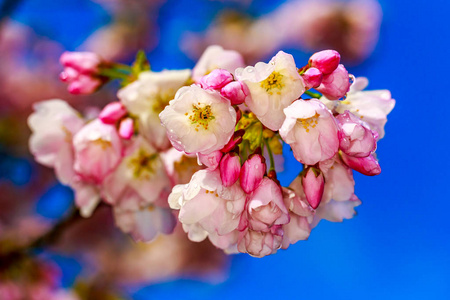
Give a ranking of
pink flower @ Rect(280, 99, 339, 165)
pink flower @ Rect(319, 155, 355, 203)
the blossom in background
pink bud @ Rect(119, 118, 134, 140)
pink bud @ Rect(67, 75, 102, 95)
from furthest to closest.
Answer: the blossom in background, pink bud @ Rect(67, 75, 102, 95), pink bud @ Rect(119, 118, 134, 140), pink flower @ Rect(319, 155, 355, 203), pink flower @ Rect(280, 99, 339, 165)

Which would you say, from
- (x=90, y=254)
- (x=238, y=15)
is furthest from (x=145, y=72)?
(x=90, y=254)

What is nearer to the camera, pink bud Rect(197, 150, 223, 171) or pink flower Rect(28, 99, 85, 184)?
pink bud Rect(197, 150, 223, 171)

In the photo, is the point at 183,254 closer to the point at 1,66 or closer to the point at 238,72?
the point at 1,66

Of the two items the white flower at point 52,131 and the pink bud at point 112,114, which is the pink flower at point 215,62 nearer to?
the pink bud at point 112,114

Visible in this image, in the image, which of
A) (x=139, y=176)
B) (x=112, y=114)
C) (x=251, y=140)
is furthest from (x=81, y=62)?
(x=251, y=140)

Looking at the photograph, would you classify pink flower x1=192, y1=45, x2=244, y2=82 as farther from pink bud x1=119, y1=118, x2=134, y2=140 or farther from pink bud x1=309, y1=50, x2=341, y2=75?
pink bud x1=309, y1=50, x2=341, y2=75

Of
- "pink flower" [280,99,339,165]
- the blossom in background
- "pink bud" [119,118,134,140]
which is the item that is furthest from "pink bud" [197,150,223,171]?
the blossom in background

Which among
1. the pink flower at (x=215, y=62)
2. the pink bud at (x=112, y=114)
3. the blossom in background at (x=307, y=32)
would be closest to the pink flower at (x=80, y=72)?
the pink bud at (x=112, y=114)
